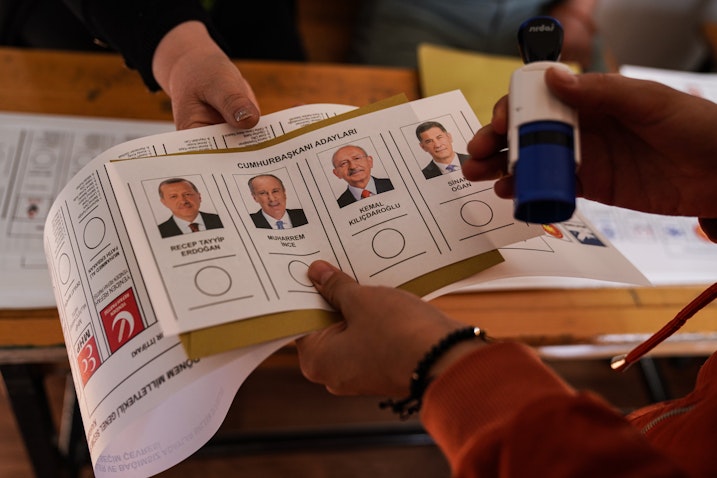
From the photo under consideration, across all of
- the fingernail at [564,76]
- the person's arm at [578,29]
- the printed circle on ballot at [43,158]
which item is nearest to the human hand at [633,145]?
the fingernail at [564,76]

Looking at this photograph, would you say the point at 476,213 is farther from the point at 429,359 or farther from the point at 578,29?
the point at 578,29

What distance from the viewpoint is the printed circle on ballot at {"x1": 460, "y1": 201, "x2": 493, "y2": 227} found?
565mm

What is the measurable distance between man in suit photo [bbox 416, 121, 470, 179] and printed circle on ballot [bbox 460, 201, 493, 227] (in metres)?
0.04

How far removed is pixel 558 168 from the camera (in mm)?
421

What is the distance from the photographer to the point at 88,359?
50cm

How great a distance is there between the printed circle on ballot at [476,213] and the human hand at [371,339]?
0.12 m

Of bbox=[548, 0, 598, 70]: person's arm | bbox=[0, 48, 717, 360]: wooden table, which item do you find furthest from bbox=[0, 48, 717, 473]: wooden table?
bbox=[548, 0, 598, 70]: person's arm

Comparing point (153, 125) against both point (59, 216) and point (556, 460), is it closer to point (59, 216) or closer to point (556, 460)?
point (59, 216)

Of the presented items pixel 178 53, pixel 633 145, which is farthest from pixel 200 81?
pixel 633 145

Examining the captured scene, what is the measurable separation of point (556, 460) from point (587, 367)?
3.94 ft

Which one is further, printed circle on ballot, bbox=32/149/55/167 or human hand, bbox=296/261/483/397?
printed circle on ballot, bbox=32/149/55/167

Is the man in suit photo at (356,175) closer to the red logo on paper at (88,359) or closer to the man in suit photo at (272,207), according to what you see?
the man in suit photo at (272,207)

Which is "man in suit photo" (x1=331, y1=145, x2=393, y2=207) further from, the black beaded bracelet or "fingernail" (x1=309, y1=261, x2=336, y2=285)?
the black beaded bracelet

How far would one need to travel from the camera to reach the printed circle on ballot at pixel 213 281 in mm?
470
